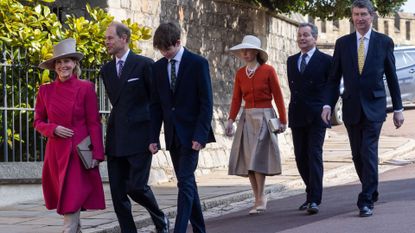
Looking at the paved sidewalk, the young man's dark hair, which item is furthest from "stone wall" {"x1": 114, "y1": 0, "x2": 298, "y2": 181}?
the young man's dark hair

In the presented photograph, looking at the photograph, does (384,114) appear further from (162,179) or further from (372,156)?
(162,179)

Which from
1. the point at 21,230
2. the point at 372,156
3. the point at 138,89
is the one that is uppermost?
the point at 138,89

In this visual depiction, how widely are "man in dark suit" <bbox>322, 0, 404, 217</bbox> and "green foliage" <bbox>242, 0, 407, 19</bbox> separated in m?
8.26

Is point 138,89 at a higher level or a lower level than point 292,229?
higher

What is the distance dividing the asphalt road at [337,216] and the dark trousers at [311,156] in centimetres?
23

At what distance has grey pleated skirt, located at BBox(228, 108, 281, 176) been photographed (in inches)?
416

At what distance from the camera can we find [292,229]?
28.9ft

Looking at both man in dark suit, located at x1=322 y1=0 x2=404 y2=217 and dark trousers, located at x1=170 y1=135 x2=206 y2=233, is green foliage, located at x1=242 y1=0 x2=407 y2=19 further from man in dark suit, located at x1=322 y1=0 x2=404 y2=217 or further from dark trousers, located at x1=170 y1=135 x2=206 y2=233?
dark trousers, located at x1=170 y1=135 x2=206 y2=233

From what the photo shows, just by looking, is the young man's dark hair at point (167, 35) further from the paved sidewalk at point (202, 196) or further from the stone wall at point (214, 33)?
the stone wall at point (214, 33)

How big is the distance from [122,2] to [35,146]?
2580mm

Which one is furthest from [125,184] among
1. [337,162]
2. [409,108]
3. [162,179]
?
[409,108]

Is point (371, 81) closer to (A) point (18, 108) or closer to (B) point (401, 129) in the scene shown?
(A) point (18, 108)

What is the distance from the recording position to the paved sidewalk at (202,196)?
994 centimetres

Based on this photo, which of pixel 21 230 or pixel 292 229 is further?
pixel 21 230
